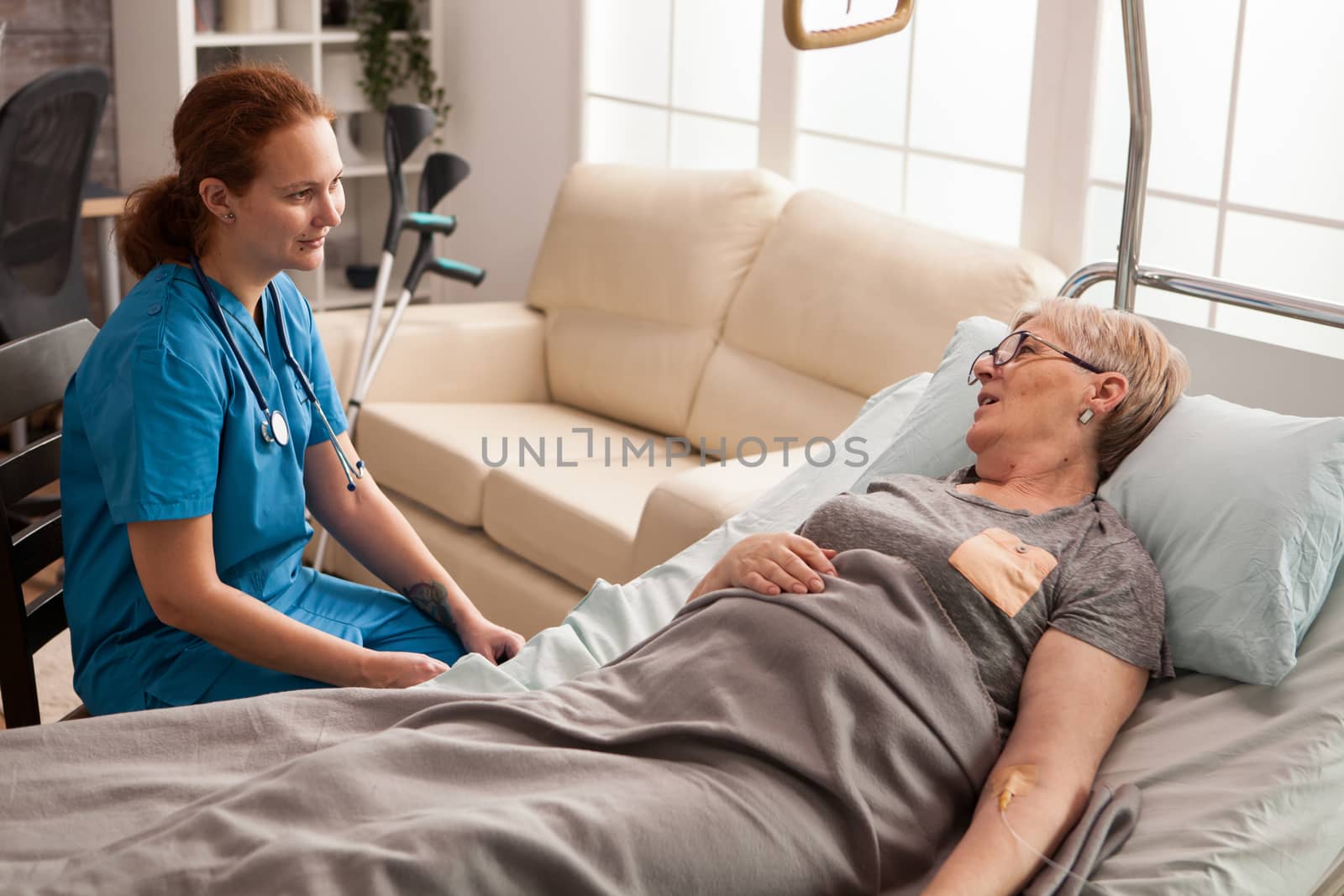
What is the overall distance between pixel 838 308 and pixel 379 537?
1.25 metres

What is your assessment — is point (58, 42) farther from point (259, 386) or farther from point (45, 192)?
point (259, 386)

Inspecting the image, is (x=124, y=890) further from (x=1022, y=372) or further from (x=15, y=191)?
(x=15, y=191)

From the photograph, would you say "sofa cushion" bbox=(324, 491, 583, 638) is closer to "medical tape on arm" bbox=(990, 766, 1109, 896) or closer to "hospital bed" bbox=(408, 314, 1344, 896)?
"hospital bed" bbox=(408, 314, 1344, 896)

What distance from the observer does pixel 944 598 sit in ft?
4.74

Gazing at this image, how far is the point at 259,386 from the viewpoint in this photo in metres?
1.72

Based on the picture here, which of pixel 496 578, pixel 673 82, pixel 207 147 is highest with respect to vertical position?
pixel 673 82

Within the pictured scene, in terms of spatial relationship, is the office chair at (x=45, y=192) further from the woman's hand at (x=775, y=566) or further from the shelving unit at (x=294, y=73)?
the woman's hand at (x=775, y=566)

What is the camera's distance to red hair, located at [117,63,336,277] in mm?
1629

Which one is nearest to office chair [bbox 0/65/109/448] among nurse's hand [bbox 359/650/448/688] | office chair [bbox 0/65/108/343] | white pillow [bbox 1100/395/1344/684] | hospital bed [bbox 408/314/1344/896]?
office chair [bbox 0/65/108/343]

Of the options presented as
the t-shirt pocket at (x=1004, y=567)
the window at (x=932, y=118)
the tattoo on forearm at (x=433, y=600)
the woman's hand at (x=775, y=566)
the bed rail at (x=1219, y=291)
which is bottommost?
the tattoo on forearm at (x=433, y=600)

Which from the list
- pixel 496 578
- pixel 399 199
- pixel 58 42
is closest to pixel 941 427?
pixel 496 578

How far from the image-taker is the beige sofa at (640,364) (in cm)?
265

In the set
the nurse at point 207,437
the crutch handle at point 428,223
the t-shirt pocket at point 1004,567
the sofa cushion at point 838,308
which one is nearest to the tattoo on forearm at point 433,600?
the nurse at point 207,437

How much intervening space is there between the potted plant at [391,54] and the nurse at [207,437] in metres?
2.66
